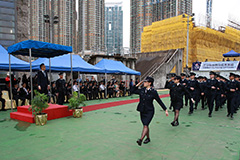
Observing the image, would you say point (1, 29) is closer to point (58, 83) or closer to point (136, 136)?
point (58, 83)

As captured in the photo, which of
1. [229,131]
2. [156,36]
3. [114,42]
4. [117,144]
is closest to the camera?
[117,144]

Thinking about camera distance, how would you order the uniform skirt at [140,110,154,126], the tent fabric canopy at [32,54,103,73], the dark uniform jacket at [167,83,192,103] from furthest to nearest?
the tent fabric canopy at [32,54,103,73] < the dark uniform jacket at [167,83,192,103] < the uniform skirt at [140,110,154,126]

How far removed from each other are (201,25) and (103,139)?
42.9m

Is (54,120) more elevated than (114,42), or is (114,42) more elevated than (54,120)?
(114,42)

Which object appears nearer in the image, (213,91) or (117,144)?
(117,144)

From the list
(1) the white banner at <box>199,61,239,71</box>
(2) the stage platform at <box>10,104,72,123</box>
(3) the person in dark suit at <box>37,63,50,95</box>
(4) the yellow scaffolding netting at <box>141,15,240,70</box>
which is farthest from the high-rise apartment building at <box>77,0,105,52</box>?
(2) the stage platform at <box>10,104,72,123</box>

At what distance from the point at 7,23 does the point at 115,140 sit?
1640 cm

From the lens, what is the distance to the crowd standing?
8.29 m

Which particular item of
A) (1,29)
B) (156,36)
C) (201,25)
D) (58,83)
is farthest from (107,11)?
(58,83)

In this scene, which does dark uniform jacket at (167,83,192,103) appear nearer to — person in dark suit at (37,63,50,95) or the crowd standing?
the crowd standing

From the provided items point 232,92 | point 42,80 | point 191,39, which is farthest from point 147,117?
point 191,39

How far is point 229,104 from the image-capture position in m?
8.55

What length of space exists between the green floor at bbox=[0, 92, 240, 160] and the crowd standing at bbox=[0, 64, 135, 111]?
1990 millimetres

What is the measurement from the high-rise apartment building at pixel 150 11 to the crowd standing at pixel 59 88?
39.6m
